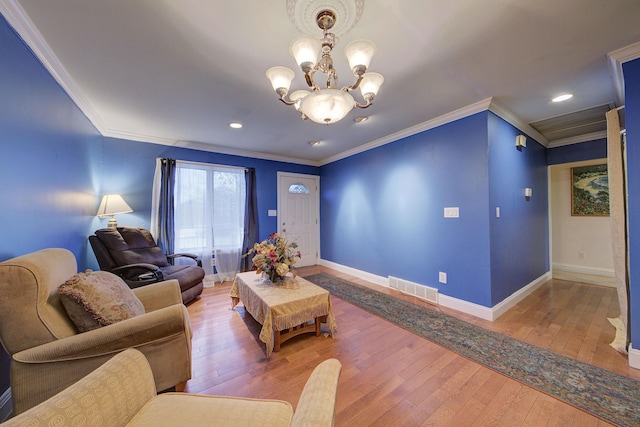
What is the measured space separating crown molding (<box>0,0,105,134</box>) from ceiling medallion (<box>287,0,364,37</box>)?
5.39 ft

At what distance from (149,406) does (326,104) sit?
1695mm

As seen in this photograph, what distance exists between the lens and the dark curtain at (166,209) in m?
3.53

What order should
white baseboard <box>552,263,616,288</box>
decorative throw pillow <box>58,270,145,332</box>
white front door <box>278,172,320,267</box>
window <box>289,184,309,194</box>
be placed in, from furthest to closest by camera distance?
window <box>289,184,309,194</box>
white front door <box>278,172,320,267</box>
white baseboard <box>552,263,616,288</box>
decorative throw pillow <box>58,270,145,332</box>

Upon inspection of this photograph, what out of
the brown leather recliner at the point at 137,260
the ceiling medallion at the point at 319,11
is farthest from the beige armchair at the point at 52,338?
the ceiling medallion at the point at 319,11

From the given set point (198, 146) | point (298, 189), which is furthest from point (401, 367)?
point (198, 146)

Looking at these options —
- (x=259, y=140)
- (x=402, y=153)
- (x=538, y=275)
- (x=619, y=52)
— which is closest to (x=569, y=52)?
(x=619, y=52)

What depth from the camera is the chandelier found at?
1.25m

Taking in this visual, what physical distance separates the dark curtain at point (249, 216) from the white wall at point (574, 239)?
5.63 meters

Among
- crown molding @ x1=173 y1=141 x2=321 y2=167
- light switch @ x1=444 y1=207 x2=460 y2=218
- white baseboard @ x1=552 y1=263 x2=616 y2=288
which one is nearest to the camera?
light switch @ x1=444 y1=207 x2=460 y2=218

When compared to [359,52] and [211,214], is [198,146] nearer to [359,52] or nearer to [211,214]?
[211,214]

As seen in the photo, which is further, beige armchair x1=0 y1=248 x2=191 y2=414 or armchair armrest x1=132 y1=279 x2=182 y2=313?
armchair armrest x1=132 y1=279 x2=182 y2=313

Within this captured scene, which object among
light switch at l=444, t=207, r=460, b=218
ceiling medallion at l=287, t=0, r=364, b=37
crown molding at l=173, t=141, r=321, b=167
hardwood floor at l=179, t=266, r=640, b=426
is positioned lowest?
hardwood floor at l=179, t=266, r=640, b=426

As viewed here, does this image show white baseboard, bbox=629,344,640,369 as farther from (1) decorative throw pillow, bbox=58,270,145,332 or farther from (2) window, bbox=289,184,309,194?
(2) window, bbox=289,184,309,194

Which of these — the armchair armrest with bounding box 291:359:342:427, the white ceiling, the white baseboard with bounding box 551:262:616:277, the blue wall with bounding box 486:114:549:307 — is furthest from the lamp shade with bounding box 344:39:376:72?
the white baseboard with bounding box 551:262:616:277
